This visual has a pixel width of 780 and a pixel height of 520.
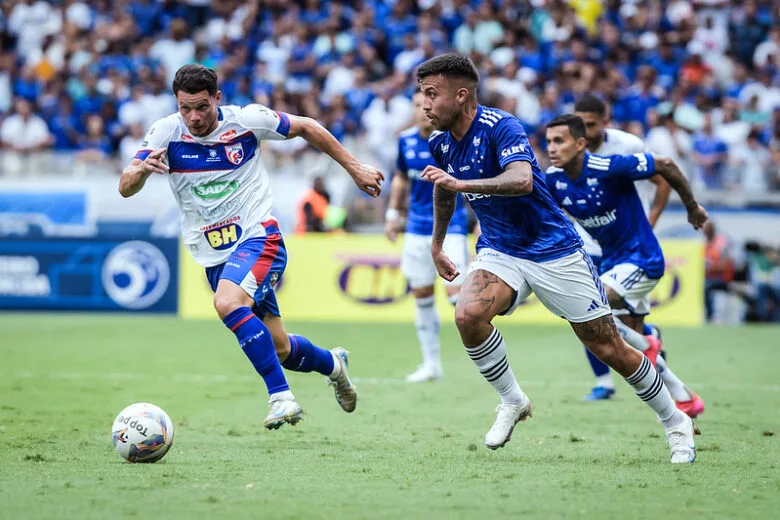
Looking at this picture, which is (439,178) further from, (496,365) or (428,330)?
(428,330)

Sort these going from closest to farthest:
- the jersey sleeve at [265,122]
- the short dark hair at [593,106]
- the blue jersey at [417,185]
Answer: the jersey sleeve at [265,122], the short dark hair at [593,106], the blue jersey at [417,185]

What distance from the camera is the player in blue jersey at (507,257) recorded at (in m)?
6.50

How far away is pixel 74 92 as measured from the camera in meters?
24.4

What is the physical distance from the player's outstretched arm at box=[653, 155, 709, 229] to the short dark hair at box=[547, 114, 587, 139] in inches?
26.1

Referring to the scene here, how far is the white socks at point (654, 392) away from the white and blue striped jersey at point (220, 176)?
2639 mm

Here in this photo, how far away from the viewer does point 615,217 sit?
8.64 meters

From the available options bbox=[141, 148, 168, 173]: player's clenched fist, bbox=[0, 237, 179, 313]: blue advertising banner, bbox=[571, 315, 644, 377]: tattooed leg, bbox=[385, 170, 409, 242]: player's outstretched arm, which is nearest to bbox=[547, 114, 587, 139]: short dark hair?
bbox=[571, 315, 644, 377]: tattooed leg

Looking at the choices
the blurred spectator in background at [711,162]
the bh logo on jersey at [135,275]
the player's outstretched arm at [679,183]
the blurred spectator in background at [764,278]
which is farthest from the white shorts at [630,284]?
the bh logo on jersey at [135,275]

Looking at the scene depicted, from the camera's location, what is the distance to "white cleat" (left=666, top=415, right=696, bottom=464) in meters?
6.55

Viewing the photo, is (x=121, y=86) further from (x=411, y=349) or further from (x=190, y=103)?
(x=190, y=103)

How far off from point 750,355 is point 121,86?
1508 centimetres

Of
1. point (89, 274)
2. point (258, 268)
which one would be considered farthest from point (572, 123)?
point (89, 274)

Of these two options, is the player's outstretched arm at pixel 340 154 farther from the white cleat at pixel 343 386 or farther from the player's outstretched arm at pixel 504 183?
the white cleat at pixel 343 386

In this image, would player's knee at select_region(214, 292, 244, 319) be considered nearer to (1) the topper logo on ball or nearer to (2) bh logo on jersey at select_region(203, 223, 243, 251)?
(2) bh logo on jersey at select_region(203, 223, 243, 251)
